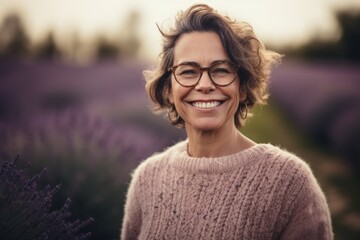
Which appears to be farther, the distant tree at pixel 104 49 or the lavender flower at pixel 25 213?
the distant tree at pixel 104 49

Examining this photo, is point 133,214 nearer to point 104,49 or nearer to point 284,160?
point 284,160

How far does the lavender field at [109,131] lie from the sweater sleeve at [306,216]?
1.29 m

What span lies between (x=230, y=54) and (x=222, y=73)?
0.35 feet

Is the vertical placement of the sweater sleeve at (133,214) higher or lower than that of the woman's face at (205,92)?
lower

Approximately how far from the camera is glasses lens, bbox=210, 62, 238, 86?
2410mm

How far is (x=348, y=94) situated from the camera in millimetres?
11531

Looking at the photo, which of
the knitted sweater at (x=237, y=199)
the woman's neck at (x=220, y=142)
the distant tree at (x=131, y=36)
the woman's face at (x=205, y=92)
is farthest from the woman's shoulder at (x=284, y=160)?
the distant tree at (x=131, y=36)

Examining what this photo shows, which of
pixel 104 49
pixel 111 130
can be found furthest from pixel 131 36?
pixel 111 130

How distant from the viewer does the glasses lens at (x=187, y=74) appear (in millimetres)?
2443

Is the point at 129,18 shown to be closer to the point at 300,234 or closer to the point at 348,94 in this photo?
the point at 348,94

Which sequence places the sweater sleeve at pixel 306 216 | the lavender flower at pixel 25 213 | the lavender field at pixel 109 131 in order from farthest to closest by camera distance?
the lavender field at pixel 109 131 < the sweater sleeve at pixel 306 216 < the lavender flower at pixel 25 213

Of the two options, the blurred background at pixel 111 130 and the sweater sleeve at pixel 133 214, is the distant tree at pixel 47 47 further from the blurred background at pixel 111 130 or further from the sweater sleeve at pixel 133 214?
the sweater sleeve at pixel 133 214

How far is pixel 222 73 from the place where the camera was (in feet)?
7.97

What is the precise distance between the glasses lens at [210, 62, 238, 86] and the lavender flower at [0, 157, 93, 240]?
3.02ft
